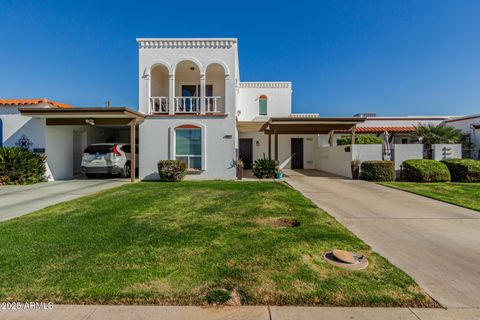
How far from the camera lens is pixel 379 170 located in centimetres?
1216

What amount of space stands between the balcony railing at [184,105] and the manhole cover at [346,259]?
10647 millimetres

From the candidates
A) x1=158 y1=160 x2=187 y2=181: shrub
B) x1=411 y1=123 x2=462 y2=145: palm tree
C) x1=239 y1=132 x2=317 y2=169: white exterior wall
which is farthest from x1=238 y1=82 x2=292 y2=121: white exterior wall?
x1=411 y1=123 x2=462 y2=145: palm tree

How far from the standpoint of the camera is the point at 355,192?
9.17 meters

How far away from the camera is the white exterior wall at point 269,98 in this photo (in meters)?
19.1

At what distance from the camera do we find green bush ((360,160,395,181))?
1212cm

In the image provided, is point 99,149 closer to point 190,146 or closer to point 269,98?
point 190,146

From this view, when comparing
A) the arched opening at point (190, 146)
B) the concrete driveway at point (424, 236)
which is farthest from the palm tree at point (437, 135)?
the arched opening at point (190, 146)

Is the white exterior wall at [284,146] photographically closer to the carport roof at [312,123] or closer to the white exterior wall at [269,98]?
the white exterior wall at [269,98]

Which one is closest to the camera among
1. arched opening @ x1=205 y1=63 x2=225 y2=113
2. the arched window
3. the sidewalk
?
the sidewalk

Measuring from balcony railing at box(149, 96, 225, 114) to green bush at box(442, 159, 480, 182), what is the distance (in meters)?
12.4

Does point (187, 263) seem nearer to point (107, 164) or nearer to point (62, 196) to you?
point (62, 196)

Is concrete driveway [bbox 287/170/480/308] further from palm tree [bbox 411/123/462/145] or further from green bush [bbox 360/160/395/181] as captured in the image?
palm tree [bbox 411/123/462/145]

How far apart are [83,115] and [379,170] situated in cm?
1501

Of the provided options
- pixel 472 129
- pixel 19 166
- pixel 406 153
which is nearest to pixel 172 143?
pixel 19 166
